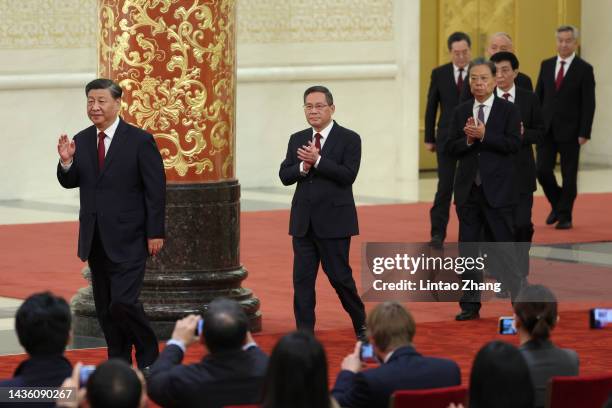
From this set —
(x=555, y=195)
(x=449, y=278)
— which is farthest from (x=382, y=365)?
(x=555, y=195)

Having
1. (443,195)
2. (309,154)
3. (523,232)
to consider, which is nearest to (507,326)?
(309,154)

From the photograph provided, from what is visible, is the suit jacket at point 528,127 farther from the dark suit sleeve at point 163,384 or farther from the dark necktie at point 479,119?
the dark suit sleeve at point 163,384

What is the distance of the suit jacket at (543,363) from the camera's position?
560 cm

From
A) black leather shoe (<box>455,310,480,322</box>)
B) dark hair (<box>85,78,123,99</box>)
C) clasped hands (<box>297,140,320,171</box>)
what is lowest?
black leather shoe (<box>455,310,480,322</box>)

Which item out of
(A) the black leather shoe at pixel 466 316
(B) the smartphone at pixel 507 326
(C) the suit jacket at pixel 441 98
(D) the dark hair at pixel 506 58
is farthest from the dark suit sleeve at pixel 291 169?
(C) the suit jacket at pixel 441 98

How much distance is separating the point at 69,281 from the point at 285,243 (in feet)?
8.67

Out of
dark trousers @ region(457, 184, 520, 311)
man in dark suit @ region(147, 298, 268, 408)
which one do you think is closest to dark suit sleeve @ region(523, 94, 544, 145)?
dark trousers @ region(457, 184, 520, 311)

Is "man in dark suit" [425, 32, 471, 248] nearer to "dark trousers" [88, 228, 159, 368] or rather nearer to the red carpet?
the red carpet

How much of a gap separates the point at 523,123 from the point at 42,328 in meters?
6.14

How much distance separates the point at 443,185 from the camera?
481 inches

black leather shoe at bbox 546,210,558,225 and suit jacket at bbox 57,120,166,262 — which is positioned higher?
suit jacket at bbox 57,120,166,262

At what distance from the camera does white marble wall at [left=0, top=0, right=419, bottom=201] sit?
642 inches

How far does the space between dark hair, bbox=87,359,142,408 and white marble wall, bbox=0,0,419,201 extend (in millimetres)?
12044

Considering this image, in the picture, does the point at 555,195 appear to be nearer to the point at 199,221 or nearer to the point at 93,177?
the point at 199,221
